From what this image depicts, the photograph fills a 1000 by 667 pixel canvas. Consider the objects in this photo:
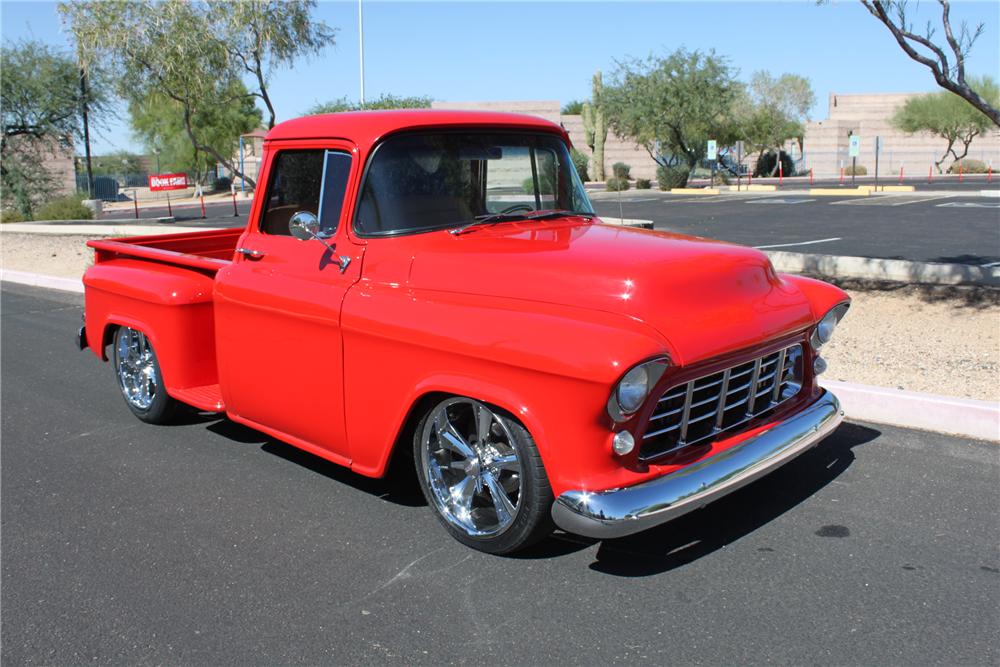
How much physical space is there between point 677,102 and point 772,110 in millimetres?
14134

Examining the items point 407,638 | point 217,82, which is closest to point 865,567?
point 407,638

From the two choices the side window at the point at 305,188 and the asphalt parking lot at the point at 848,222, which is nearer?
the side window at the point at 305,188

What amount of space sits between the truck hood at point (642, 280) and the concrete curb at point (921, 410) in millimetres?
1730

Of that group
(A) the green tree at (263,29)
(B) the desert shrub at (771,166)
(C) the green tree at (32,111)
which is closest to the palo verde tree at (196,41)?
(A) the green tree at (263,29)

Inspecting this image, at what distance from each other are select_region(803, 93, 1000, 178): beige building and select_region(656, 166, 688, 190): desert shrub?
2114cm

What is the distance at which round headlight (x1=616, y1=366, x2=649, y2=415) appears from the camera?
10.6ft

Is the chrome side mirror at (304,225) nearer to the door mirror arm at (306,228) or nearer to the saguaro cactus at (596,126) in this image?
the door mirror arm at (306,228)

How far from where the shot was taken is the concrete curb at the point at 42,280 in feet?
43.3

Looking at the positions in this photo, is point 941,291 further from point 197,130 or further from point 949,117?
point 949,117

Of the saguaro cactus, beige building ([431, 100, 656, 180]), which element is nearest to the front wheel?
the saguaro cactus

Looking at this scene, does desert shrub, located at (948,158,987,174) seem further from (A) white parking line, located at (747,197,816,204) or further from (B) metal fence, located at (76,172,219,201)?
(B) metal fence, located at (76,172,219,201)

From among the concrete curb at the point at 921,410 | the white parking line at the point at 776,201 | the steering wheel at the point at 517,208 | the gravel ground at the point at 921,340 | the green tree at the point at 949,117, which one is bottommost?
the concrete curb at the point at 921,410

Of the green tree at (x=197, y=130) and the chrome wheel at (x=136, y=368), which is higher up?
the green tree at (x=197, y=130)

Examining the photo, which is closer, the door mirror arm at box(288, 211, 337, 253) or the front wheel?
the front wheel
